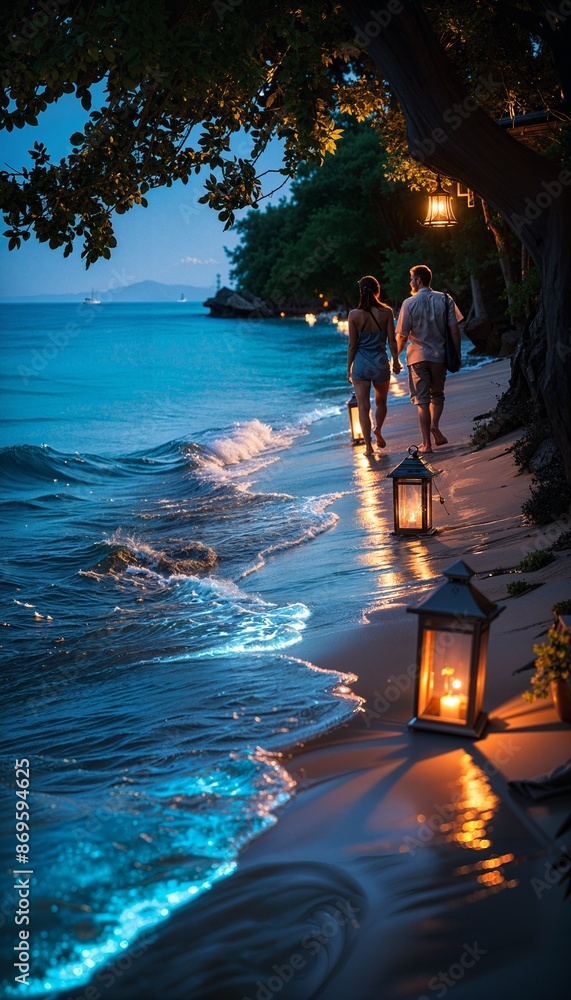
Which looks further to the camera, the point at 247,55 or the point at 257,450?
the point at 257,450

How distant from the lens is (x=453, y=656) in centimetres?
423

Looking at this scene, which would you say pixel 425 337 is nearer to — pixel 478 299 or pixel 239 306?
pixel 478 299

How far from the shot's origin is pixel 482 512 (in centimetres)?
809

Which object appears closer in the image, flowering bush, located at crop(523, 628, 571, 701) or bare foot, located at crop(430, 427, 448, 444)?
flowering bush, located at crop(523, 628, 571, 701)

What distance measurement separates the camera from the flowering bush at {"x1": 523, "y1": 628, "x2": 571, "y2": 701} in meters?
3.79

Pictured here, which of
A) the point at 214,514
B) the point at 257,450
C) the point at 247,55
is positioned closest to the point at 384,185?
the point at 257,450

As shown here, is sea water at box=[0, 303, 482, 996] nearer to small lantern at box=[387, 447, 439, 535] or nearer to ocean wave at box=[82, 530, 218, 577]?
ocean wave at box=[82, 530, 218, 577]

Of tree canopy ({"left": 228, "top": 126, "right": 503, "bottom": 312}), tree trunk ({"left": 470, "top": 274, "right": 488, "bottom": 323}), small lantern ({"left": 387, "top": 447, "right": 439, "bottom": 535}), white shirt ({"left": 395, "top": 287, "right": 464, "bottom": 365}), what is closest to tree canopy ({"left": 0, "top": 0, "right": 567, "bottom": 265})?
small lantern ({"left": 387, "top": 447, "right": 439, "bottom": 535})

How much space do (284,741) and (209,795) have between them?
60 centimetres

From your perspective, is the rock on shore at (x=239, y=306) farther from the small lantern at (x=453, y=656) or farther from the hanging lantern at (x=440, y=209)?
the small lantern at (x=453, y=656)

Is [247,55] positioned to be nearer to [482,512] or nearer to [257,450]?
[482,512]

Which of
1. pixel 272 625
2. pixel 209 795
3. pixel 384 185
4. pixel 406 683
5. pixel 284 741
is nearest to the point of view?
pixel 209 795

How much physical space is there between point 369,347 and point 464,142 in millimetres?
7064

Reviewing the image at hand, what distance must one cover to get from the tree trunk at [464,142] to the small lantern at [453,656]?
1.33m
